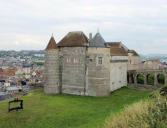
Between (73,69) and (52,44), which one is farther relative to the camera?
(52,44)

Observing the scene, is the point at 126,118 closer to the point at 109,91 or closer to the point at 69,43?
the point at 109,91

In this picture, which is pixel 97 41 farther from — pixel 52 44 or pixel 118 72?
pixel 118 72

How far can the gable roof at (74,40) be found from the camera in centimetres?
3139

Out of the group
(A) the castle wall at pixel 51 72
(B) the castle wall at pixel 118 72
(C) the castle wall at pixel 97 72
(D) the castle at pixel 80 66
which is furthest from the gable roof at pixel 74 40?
(B) the castle wall at pixel 118 72

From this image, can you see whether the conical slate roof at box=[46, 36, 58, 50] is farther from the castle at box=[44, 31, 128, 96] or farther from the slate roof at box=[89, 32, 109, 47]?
the slate roof at box=[89, 32, 109, 47]

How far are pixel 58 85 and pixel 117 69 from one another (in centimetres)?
1175

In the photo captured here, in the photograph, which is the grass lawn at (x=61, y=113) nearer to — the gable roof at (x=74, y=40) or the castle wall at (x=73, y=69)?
the castle wall at (x=73, y=69)

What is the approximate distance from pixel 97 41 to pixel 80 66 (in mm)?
5134

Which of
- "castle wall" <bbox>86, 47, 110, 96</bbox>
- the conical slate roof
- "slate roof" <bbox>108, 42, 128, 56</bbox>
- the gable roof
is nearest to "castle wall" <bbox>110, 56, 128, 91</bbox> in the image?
"slate roof" <bbox>108, 42, 128, 56</bbox>

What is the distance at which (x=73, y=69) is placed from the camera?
3238 cm

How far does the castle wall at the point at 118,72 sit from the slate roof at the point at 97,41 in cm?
450

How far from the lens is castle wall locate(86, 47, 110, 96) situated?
98.8 ft

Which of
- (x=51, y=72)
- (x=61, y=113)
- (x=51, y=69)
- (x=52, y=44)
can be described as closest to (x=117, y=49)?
(x=52, y=44)

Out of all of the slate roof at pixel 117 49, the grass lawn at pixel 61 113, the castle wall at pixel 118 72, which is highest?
the slate roof at pixel 117 49
